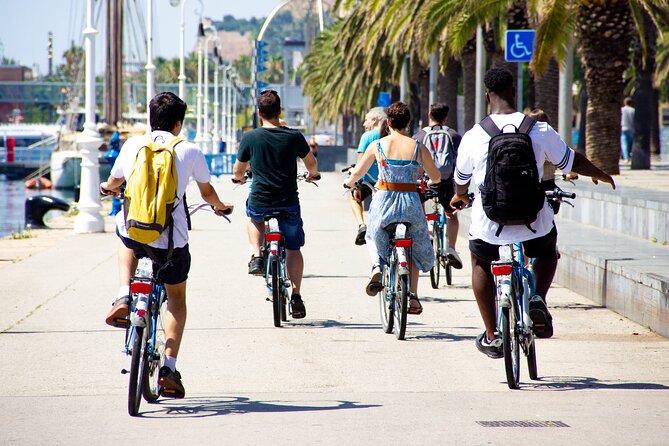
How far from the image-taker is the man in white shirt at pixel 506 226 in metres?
7.05

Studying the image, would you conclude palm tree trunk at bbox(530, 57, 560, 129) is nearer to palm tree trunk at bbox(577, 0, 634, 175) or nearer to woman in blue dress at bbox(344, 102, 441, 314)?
palm tree trunk at bbox(577, 0, 634, 175)

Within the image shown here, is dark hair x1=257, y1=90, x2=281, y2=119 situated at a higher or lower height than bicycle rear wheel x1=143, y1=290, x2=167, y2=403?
higher

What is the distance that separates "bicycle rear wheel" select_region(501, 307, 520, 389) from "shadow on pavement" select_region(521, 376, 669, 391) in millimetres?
223

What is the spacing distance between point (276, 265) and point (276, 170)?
0.77 metres

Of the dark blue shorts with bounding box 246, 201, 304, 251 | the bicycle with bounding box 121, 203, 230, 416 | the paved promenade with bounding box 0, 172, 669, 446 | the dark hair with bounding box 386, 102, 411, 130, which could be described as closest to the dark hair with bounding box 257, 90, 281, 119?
the dark blue shorts with bounding box 246, 201, 304, 251

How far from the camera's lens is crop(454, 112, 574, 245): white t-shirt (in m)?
7.05

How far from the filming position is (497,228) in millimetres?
7047

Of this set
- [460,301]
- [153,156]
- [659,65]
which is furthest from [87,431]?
[659,65]

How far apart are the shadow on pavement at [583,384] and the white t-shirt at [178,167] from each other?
7.70 feet

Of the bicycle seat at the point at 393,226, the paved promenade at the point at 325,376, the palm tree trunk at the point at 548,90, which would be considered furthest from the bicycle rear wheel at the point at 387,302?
the palm tree trunk at the point at 548,90

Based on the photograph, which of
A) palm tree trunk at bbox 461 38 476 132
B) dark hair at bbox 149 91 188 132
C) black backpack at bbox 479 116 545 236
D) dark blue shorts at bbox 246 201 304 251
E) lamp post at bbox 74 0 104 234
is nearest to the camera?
dark hair at bbox 149 91 188 132

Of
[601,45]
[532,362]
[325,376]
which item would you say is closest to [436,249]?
[325,376]

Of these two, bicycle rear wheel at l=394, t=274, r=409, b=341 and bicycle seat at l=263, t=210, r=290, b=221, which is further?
bicycle seat at l=263, t=210, r=290, b=221

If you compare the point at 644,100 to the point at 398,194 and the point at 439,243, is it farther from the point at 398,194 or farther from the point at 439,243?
the point at 398,194
